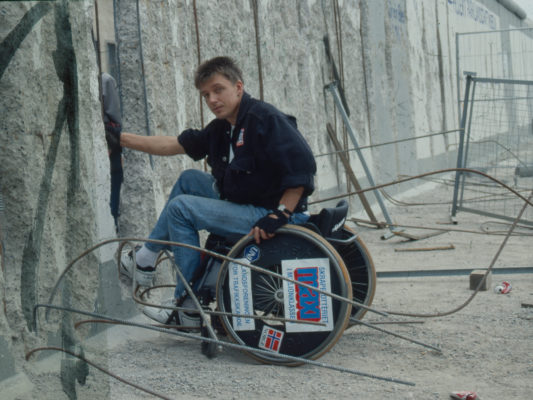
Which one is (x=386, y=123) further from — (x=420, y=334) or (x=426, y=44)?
(x=420, y=334)

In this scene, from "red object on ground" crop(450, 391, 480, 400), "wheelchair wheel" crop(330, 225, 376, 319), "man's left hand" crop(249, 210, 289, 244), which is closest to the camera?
"red object on ground" crop(450, 391, 480, 400)

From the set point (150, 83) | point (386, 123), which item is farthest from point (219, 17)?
point (386, 123)

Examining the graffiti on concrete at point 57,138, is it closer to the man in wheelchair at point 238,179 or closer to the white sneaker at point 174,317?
the man in wheelchair at point 238,179

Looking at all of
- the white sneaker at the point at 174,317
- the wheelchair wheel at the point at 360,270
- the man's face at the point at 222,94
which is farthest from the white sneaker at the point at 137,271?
the wheelchair wheel at the point at 360,270

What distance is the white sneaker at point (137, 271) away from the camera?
347 centimetres

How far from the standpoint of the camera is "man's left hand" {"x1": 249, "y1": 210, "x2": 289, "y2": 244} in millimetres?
3100

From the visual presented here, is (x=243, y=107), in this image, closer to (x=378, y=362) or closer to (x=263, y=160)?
(x=263, y=160)

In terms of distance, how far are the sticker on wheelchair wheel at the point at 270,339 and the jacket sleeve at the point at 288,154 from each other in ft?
2.15

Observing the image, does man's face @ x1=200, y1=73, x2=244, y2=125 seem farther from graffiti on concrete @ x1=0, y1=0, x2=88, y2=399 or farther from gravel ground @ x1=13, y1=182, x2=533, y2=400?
graffiti on concrete @ x1=0, y1=0, x2=88, y2=399

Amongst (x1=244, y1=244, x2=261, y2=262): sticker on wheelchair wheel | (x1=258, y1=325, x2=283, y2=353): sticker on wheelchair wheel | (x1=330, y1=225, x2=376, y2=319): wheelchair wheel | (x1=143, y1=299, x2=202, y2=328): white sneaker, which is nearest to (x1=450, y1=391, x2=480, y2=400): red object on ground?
(x1=258, y1=325, x2=283, y2=353): sticker on wheelchair wheel

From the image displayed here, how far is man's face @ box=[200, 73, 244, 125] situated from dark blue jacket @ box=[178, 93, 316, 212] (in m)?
0.05

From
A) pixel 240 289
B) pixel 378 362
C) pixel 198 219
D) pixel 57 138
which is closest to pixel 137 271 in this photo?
pixel 198 219

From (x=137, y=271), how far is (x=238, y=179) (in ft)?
2.29

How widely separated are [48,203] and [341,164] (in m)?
5.92
